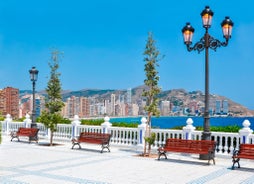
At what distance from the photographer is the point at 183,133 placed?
15172mm

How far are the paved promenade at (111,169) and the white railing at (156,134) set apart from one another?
783 millimetres

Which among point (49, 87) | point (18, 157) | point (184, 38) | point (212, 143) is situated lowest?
point (18, 157)

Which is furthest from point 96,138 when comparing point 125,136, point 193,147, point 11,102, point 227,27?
point 11,102

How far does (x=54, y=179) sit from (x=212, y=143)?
6.18m

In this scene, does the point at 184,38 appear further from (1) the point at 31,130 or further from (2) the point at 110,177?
(1) the point at 31,130

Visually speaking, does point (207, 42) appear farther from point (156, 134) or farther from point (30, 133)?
point (30, 133)

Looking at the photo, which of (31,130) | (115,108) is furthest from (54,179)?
(115,108)

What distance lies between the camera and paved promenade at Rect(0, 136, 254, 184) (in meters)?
9.40

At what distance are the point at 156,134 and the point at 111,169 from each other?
5.51 meters

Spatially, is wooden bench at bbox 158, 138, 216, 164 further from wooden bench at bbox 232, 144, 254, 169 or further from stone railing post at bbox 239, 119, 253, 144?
stone railing post at bbox 239, 119, 253, 144

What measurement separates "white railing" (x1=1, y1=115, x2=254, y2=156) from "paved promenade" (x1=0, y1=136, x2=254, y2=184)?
0.78 metres

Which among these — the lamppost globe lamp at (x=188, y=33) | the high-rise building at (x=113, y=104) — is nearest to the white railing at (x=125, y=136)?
the lamppost globe lamp at (x=188, y=33)

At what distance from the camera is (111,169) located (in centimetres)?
1111

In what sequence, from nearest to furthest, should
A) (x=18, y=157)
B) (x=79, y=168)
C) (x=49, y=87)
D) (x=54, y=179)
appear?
(x=54, y=179), (x=79, y=168), (x=18, y=157), (x=49, y=87)
